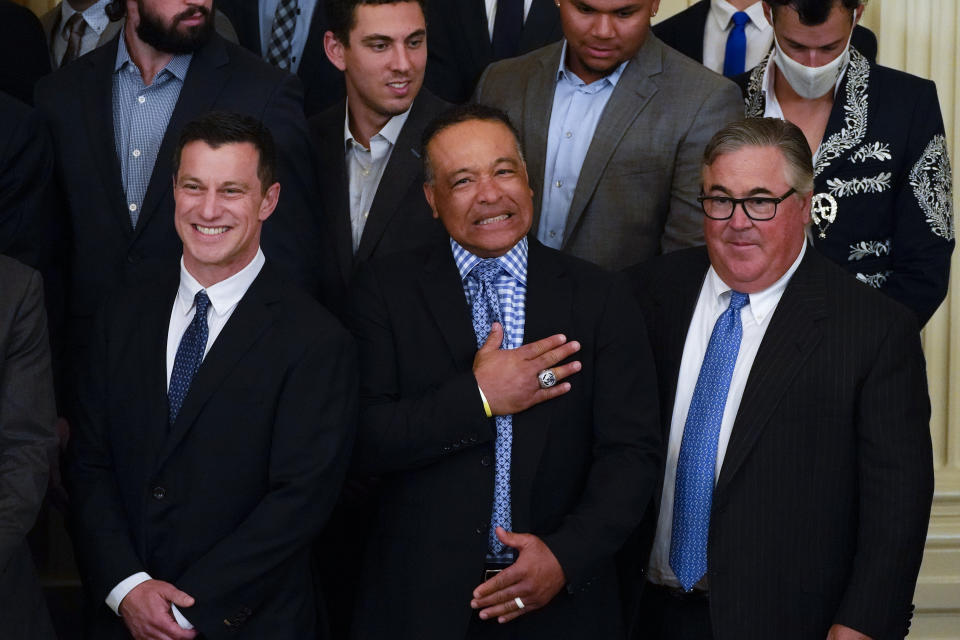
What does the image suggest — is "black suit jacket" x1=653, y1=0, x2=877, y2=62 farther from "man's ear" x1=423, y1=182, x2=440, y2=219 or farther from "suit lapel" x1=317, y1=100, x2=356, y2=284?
"man's ear" x1=423, y1=182, x2=440, y2=219

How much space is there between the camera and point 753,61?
394cm

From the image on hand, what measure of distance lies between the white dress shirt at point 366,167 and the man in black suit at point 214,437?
1.64 ft

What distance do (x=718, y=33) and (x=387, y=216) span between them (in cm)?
123

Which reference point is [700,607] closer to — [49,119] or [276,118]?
[276,118]

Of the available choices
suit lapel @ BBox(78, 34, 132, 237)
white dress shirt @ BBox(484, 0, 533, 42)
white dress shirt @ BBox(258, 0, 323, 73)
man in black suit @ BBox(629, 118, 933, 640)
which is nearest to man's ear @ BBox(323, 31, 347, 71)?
white dress shirt @ BBox(258, 0, 323, 73)

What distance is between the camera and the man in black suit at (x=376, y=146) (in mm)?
3246

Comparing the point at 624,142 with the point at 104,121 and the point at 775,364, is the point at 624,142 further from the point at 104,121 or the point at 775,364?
the point at 104,121

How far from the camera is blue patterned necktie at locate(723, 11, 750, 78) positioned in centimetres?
390

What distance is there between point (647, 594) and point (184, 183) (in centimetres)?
122

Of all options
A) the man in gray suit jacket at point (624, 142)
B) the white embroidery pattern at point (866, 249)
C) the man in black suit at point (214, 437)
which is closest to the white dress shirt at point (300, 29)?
the man in gray suit jacket at point (624, 142)

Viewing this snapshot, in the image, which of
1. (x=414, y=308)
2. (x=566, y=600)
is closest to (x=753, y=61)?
(x=414, y=308)

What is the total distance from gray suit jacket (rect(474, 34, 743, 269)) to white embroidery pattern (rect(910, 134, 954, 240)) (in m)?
0.44

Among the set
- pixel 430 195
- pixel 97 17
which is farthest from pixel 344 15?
pixel 97 17

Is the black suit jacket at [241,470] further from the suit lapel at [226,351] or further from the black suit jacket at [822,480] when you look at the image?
the black suit jacket at [822,480]
